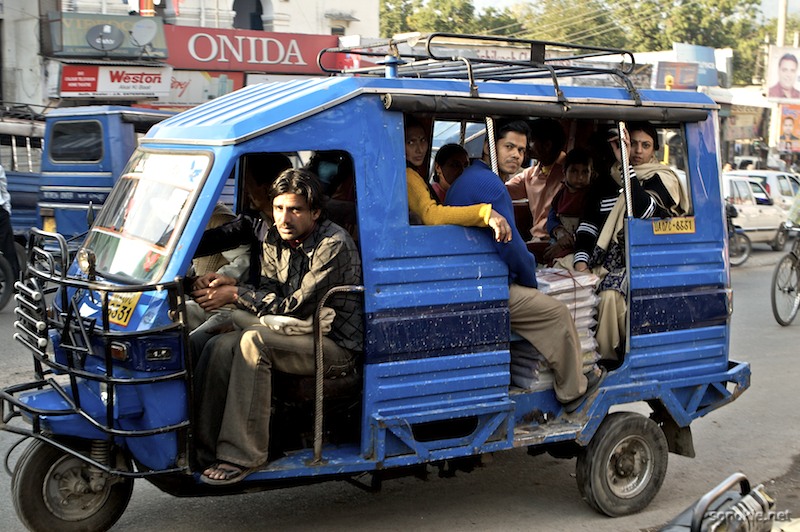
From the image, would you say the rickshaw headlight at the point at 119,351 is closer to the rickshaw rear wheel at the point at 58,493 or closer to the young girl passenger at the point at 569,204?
the rickshaw rear wheel at the point at 58,493

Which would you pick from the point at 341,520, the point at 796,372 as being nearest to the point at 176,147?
the point at 341,520

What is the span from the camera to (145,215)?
4426mm

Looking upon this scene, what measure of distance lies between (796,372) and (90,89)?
16.5 meters

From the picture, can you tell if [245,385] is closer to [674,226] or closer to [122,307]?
[122,307]

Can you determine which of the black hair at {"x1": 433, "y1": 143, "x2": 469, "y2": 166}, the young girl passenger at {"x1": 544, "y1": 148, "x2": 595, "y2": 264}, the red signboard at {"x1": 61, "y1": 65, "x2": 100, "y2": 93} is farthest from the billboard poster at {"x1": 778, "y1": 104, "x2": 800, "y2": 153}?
the black hair at {"x1": 433, "y1": 143, "x2": 469, "y2": 166}

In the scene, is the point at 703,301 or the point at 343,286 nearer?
the point at 343,286

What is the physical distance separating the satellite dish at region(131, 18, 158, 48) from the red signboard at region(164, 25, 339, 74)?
112 cm

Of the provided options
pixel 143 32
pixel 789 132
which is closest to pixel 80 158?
pixel 143 32

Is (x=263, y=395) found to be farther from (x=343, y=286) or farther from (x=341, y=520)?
(x=341, y=520)

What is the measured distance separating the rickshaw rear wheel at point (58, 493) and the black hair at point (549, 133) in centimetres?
342

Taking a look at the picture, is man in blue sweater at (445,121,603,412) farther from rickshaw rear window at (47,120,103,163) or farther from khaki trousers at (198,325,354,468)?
rickshaw rear window at (47,120,103,163)

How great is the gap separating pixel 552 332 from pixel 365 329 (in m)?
1.10

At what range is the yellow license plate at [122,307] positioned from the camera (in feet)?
13.3

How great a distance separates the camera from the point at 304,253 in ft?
14.6
